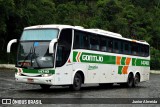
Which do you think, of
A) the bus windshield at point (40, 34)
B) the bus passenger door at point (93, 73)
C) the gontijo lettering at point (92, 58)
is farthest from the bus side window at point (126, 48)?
the bus windshield at point (40, 34)

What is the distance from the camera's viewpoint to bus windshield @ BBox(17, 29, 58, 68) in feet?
57.9

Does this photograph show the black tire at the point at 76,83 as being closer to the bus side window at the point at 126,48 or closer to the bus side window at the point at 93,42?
the bus side window at the point at 93,42

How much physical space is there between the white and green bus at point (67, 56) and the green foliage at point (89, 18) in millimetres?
29498

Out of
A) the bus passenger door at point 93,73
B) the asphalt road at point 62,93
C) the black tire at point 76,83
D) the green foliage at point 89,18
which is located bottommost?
the asphalt road at point 62,93

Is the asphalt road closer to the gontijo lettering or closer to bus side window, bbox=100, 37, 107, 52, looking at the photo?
the gontijo lettering

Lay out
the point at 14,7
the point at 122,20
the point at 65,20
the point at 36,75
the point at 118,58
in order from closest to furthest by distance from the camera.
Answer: the point at 36,75 → the point at 118,58 → the point at 14,7 → the point at 65,20 → the point at 122,20

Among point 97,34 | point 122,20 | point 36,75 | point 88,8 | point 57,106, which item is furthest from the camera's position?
point 88,8

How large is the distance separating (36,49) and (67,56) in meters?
1.71

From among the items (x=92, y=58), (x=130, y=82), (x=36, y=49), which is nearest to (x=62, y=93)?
(x=36, y=49)

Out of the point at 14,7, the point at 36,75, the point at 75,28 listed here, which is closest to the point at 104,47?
the point at 75,28

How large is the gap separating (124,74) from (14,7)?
103ft

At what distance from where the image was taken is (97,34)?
2169 centimetres

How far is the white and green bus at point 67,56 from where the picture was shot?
1764cm

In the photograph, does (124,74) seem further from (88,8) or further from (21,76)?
(88,8)
